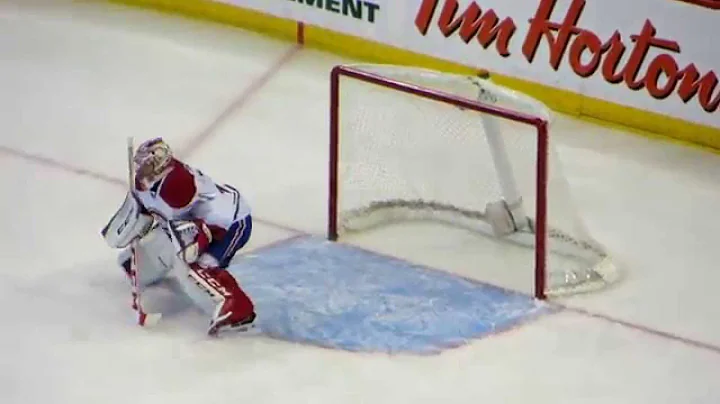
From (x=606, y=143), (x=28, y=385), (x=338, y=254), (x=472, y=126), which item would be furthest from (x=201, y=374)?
(x=606, y=143)

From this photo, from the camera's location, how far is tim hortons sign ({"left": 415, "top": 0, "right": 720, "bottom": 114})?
5.75m

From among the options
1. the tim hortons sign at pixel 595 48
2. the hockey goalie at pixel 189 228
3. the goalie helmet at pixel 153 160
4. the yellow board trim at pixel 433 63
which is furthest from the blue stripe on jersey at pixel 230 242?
the tim hortons sign at pixel 595 48

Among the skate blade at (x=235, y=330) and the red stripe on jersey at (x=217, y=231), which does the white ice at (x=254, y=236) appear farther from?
the red stripe on jersey at (x=217, y=231)

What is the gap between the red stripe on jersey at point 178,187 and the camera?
457cm

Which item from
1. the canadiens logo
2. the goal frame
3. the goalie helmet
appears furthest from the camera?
the canadiens logo

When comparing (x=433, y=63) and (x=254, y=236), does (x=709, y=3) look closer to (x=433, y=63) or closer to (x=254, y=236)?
(x=433, y=63)

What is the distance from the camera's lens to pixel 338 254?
5172 millimetres

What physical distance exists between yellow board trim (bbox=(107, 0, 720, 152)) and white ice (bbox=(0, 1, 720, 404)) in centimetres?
5

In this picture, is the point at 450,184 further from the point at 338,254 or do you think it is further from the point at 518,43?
the point at 518,43

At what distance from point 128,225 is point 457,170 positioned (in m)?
1.08

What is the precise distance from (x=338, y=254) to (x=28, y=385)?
1115mm

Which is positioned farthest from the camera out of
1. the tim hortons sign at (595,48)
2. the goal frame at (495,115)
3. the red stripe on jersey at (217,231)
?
the tim hortons sign at (595,48)

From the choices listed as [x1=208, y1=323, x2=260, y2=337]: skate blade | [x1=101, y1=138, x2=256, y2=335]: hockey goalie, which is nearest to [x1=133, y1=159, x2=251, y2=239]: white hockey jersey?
[x1=101, y1=138, x2=256, y2=335]: hockey goalie

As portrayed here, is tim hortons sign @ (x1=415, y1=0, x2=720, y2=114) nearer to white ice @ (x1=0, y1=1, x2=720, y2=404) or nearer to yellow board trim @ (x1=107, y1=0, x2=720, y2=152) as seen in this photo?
yellow board trim @ (x1=107, y1=0, x2=720, y2=152)
